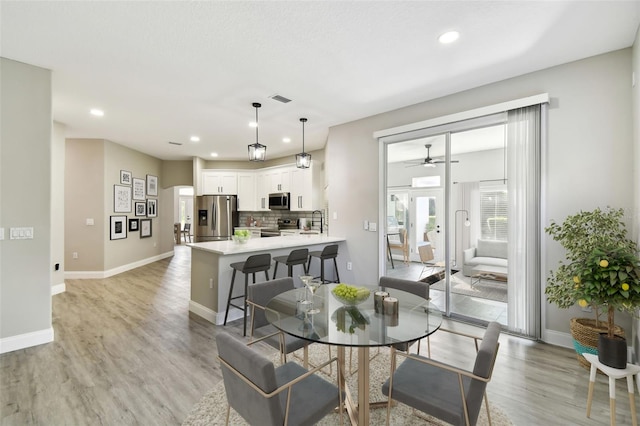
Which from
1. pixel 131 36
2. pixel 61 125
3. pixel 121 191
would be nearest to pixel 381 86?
pixel 131 36

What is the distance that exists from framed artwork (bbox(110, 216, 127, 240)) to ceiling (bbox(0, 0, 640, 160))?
2.88 m

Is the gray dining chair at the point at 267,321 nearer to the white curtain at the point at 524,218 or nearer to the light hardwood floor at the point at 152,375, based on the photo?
the light hardwood floor at the point at 152,375

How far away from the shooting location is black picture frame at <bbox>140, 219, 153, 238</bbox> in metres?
7.20

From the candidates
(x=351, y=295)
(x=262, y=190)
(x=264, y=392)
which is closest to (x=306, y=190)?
(x=262, y=190)

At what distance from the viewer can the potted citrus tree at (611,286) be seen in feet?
6.23

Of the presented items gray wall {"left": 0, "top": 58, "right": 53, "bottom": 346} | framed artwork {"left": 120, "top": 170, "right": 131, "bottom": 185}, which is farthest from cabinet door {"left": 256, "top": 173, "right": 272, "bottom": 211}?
gray wall {"left": 0, "top": 58, "right": 53, "bottom": 346}

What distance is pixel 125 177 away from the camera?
6508 millimetres

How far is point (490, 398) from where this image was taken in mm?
2117

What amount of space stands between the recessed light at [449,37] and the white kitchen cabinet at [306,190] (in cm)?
427

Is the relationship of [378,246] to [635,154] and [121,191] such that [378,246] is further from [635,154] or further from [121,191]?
[121,191]

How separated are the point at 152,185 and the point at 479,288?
26.4 ft

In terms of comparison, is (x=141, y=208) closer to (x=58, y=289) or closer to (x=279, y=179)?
(x=58, y=289)

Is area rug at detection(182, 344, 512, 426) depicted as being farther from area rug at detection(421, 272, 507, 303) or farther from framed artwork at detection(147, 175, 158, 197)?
framed artwork at detection(147, 175, 158, 197)

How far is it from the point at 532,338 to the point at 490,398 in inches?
52.3
